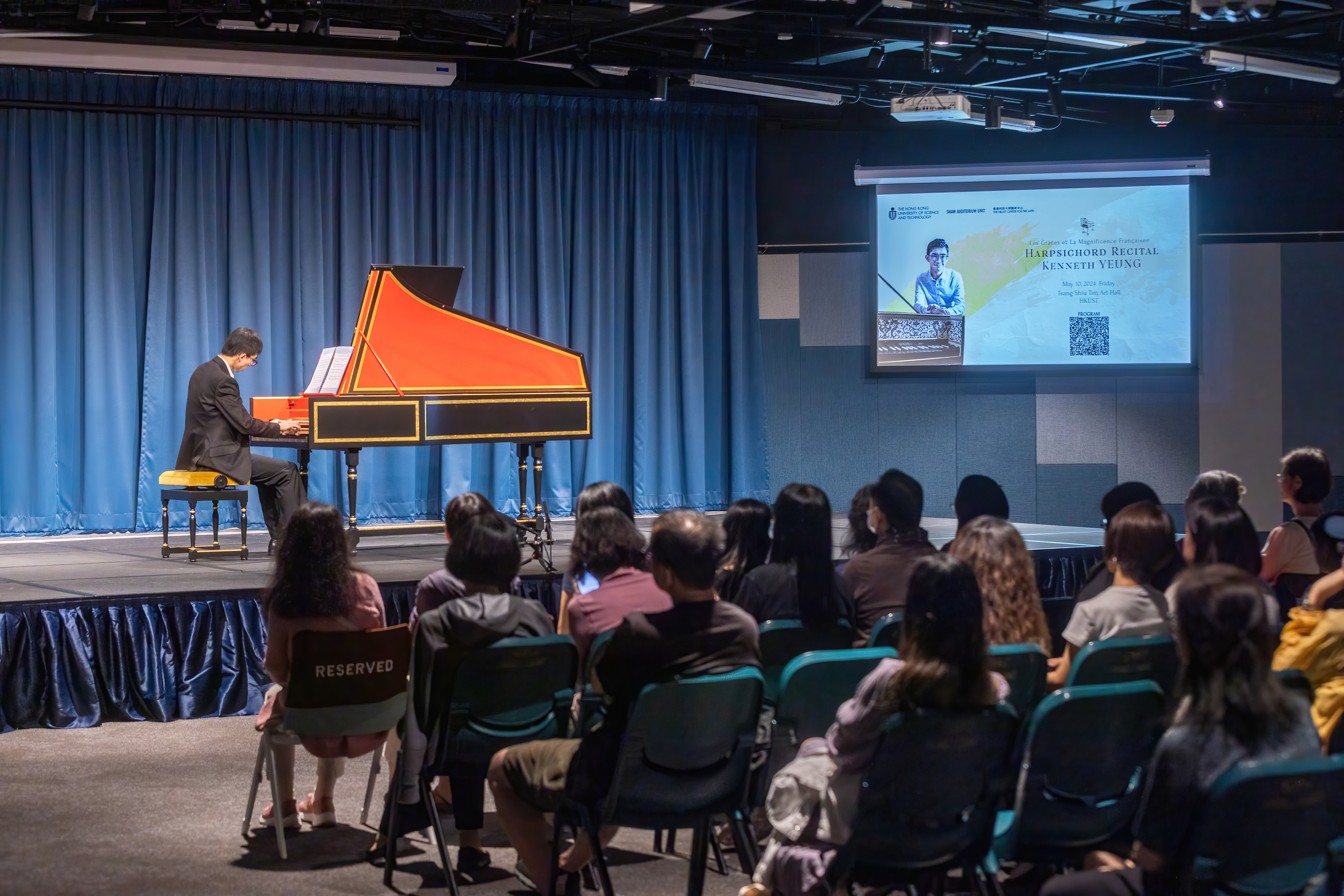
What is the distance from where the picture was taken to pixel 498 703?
3.22m

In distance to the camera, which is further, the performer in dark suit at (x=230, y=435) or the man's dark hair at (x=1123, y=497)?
the performer in dark suit at (x=230, y=435)

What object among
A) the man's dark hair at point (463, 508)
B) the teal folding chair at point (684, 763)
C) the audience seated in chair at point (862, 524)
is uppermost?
the man's dark hair at point (463, 508)

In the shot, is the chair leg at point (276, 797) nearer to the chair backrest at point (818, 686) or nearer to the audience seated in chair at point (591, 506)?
the audience seated in chair at point (591, 506)

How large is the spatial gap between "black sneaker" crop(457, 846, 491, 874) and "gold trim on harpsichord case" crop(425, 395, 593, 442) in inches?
138

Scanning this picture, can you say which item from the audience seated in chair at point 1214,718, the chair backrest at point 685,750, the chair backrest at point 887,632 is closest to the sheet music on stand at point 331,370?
the chair backrest at point 887,632

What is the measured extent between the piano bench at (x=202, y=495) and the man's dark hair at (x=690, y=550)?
4412 millimetres

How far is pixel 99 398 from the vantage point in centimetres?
855

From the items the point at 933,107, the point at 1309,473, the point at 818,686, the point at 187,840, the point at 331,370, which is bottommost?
the point at 187,840

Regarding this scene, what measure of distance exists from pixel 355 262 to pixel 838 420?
3.77 metres

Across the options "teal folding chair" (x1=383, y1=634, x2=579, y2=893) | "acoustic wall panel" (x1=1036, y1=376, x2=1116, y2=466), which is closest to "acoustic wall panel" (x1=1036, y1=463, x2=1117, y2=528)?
"acoustic wall panel" (x1=1036, y1=376, x2=1116, y2=466)

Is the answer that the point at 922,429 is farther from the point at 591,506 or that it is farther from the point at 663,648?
the point at 663,648

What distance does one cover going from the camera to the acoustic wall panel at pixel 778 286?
10.2 m

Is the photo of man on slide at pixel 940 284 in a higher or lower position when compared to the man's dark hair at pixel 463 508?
higher

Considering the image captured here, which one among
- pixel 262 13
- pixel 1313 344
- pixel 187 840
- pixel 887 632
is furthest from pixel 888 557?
pixel 1313 344
